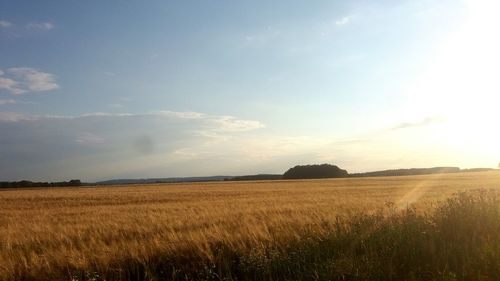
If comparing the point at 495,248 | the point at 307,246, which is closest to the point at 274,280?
the point at 307,246

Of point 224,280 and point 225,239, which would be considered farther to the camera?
point 225,239

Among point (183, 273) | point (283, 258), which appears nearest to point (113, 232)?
point (183, 273)

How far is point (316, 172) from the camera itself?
6398 inches

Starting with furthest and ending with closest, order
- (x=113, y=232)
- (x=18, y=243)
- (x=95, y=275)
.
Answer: (x=113, y=232)
(x=18, y=243)
(x=95, y=275)

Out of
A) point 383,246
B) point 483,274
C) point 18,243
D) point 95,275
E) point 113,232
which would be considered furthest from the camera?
point 113,232

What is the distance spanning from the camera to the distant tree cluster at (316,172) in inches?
6339

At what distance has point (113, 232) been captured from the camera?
12.4 meters

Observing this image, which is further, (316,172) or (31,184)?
(316,172)

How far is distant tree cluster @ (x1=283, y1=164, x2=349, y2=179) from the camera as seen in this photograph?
16100 cm

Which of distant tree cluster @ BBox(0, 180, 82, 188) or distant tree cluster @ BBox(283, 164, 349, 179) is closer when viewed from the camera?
distant tree cluster @ BBox(0, 180, 82, 188)

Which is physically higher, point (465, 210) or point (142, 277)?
point (465, 210)

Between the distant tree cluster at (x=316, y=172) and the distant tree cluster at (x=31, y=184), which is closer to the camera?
the distant tree cluster at (x=31, y=184)

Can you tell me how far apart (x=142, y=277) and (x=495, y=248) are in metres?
5.08

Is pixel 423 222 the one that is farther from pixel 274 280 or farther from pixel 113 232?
pixel 113 232
